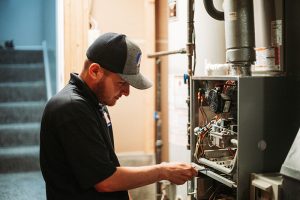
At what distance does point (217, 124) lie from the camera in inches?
73.1

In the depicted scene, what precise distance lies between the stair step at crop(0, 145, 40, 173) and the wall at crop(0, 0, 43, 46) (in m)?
2.64

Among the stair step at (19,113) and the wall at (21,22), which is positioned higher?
the wall at (21,22)

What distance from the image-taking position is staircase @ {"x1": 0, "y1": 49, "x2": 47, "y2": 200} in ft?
12.8

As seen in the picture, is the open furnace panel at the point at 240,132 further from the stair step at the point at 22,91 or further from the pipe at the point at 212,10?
the stair step at the point at 22,91

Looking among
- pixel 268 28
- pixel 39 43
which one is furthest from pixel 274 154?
pixel 39 43

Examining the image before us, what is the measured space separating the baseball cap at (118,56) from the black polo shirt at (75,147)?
134mm

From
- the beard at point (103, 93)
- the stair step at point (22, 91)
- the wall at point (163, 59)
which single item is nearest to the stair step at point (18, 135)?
the stair step at point (22, 91)

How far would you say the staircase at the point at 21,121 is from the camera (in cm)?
391

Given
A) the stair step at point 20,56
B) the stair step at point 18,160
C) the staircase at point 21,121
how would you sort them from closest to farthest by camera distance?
the staircase at point 21,121 < the stair step at point 18,160 < the stair step at point 20,56

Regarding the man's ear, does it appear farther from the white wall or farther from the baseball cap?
the white wall

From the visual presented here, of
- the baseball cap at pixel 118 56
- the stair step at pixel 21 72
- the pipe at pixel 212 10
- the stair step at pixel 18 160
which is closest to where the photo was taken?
the baseball cap at pixel 118 56

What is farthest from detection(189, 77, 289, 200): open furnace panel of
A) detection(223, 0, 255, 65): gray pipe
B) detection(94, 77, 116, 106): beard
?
detection(94, 77, 116, 106): beard

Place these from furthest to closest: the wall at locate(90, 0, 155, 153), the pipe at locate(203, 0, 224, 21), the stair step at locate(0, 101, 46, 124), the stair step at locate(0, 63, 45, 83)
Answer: the stair step at locate(0, 63, 45, 83) → the stair step at locate(0, 101, 46, 124) → the wall at locate(90, 0, 155, 153) → the pipe at locate(203, 0, 224, 21)

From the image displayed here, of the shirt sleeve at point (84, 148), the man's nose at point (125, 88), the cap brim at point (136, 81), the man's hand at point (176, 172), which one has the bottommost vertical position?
the man's hand at point (176, 172)
